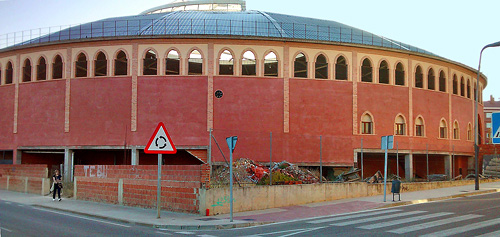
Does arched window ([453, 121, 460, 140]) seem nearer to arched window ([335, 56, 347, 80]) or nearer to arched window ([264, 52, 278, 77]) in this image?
arched window ([335, 56, 347, 80])

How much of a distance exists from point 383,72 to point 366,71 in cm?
169

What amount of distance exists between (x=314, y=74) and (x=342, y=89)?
8.17 ft

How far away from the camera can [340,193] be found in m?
25.4

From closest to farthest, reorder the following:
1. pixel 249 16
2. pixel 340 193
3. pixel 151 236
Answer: pixel 151 236 → pixel 340 193 → pixel 249 16

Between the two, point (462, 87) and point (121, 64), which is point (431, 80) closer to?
point (462, 87)

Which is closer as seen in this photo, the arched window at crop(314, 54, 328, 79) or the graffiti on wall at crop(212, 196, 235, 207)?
the graffiti on wall at crop(212, 196, 235, 207)

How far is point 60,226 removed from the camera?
1638 centimetres

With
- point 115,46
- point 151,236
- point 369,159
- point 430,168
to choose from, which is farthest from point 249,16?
point 151,236

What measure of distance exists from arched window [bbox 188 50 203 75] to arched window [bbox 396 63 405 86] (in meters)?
15.9

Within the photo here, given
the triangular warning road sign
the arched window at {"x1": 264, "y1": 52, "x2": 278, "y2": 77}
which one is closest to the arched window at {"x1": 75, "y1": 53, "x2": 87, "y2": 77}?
the arched window at {"x1": 264, "y1": 52, "x2": 278, "y2": 77}

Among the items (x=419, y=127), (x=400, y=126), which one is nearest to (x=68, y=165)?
(x=400, y=126)

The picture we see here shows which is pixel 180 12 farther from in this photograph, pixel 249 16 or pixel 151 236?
Answer: pixel 151 236

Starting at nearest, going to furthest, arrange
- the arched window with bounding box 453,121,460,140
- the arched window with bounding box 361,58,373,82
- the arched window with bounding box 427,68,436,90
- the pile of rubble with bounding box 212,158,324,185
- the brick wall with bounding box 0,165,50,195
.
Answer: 1. the pile of rubble with bounding box 212,158,324,185
2. the brick wall with bounding box 0,165,50,195
3. the arched window with bounding box 361,58,373,82
4. the arched window with bounding box 427,68,436,90
5. the arched window with bounding box 453,121,460,140

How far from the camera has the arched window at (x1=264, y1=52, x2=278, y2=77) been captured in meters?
37.4
